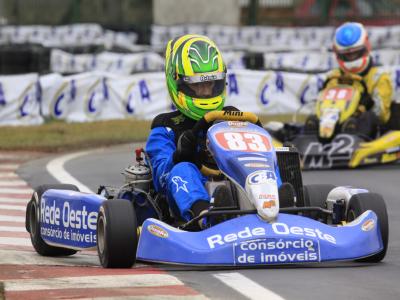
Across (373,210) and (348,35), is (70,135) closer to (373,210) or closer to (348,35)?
(348,35)

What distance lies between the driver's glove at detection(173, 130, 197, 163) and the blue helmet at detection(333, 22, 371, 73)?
8358mm

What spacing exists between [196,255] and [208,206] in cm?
54

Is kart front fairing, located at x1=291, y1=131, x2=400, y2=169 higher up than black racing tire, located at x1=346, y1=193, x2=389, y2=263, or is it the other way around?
black racing tire, located at x1=346, y1=193, x2=389, y2=263

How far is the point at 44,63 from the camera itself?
82.0ft

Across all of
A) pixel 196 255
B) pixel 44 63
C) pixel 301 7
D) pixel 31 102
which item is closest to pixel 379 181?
pixel 196 255

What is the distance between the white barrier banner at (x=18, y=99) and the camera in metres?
20.5

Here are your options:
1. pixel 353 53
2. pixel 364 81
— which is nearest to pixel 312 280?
pixel 364 81

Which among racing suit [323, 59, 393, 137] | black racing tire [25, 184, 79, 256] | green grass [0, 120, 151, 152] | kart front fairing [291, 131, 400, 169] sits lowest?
green grass [0, 120, 151, 152]

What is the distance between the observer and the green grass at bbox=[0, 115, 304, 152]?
57.4 feet

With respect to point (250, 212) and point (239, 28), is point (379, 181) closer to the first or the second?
point (250, 212)

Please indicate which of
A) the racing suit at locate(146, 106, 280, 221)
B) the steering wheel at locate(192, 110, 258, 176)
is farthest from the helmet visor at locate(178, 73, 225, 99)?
the steering wheel at locate(192, 110, 258, 176)

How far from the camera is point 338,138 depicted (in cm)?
1520

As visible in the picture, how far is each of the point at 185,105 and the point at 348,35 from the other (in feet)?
27.1

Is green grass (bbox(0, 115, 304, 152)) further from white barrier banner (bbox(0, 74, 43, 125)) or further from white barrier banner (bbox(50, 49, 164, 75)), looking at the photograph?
white barrier banner (bbox(50, 49, 164, 75))
